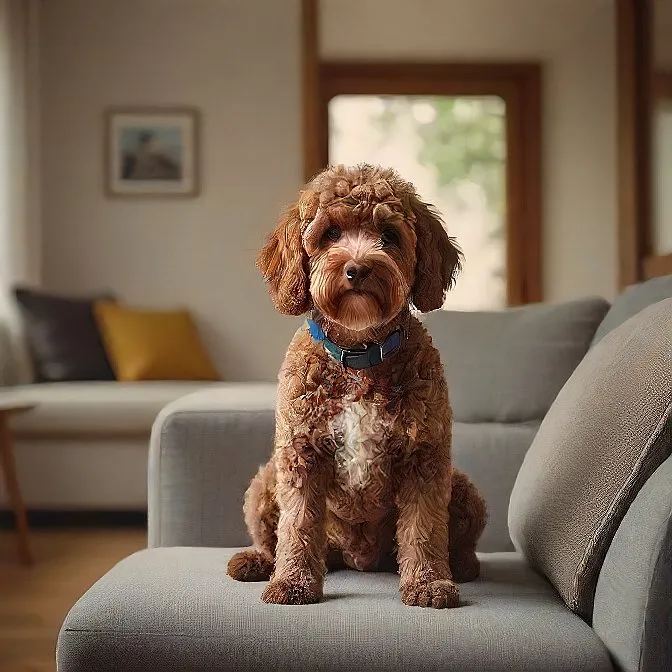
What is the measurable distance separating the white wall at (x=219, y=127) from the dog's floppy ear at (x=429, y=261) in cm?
441

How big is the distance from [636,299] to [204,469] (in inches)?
38.3

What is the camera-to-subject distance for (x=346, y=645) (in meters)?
1.29

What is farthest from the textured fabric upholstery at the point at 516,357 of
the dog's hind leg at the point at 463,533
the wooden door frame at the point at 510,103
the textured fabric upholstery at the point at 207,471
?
the wooden door frame at the point at 510,103

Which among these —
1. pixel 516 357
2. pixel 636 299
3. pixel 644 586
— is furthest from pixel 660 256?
pixel 644 586

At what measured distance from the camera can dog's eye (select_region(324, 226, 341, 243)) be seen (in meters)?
1.42

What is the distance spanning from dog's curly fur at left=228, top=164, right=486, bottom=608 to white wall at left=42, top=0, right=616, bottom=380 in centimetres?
442

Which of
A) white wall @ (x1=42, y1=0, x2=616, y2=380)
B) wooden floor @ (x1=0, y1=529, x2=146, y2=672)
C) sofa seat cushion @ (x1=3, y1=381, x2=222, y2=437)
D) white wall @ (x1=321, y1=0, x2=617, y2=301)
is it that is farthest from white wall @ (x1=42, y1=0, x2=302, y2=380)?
wooden floor @ (x1=0, y1=529, x2=146, y2=672)

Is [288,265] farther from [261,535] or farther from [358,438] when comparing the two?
[261,535]

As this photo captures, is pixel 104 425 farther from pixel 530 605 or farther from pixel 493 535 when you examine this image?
pixel 530 605

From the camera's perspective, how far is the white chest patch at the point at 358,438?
1.41 m

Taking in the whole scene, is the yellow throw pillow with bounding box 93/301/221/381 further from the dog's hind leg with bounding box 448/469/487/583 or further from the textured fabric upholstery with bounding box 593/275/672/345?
the dog's hind leg with bounding box 448/469/487/583

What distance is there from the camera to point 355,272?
1.34m

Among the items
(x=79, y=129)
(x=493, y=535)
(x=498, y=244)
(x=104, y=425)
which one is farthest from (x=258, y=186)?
(x=493, y=535)

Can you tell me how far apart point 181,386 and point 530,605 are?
3.47 metres
